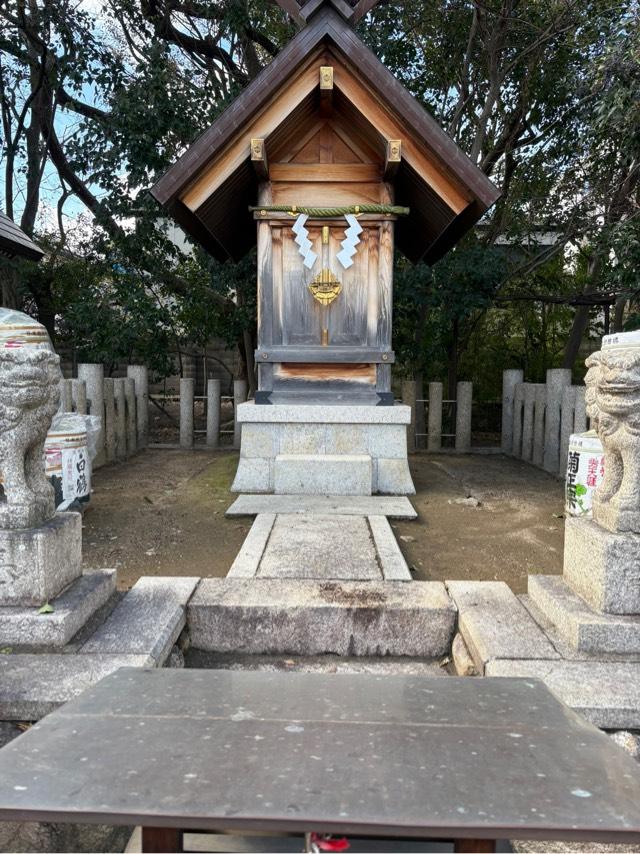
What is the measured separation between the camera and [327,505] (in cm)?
565

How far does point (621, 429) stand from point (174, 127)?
8873mm

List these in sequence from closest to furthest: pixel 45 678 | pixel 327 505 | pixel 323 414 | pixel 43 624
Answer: pixel 45 678, pixel 43 624, pixel 327 505, pixel 323 414

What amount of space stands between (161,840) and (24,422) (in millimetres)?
1964

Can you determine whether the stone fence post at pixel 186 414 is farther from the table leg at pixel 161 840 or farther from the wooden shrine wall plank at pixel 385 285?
the table leg at pixel 161 840

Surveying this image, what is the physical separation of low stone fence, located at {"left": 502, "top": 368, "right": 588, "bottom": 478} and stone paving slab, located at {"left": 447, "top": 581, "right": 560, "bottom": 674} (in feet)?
14.9

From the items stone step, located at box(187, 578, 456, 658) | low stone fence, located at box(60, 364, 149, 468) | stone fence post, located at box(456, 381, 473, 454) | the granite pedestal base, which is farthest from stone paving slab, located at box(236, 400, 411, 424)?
stone fence post, located at box(456, 381, 473, 454)

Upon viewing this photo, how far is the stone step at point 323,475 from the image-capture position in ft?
20.2

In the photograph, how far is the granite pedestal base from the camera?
6457 millimetres

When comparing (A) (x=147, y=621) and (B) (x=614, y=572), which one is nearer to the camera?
(B) (x=614, y=572)

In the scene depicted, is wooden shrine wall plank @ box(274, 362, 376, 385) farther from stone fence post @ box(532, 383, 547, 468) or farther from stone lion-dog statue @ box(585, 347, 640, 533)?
stone lion-dog statue @ box(585, 347, 640, 533)

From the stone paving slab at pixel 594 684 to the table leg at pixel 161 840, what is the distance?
143 centimetres

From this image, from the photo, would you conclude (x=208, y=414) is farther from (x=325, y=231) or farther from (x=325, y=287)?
(x=325, y=231)

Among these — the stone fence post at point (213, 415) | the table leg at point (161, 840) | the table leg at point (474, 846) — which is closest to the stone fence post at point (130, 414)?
the stone fence post at point (213, 415)

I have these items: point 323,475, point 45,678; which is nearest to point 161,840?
point 45,678
